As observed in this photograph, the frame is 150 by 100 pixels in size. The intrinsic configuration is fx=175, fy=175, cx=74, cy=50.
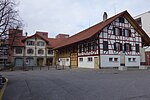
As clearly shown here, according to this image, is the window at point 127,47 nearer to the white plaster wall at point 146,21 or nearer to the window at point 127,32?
the window at point 127,32

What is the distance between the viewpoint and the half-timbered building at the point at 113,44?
95.3 feet

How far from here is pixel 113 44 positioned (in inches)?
1196

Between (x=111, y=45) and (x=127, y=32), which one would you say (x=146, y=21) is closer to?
(x=127, y=32)

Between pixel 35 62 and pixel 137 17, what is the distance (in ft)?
100

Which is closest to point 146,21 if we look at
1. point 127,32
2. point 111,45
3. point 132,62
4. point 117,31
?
point 127,32

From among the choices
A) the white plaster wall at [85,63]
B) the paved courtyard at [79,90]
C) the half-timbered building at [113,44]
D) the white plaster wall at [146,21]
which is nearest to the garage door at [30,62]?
the half-timbered building at [113,44]

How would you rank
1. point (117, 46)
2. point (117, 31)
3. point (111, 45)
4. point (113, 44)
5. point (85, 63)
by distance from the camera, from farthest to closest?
point (85, 63), point (117, 31), point (117, 46), point (113, 44), point (111, 45)

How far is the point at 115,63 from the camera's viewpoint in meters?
29.8

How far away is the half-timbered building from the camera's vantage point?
29.1 m

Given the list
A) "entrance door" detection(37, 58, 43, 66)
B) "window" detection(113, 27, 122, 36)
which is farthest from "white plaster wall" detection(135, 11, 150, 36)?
"entrance door" detection(37, 58, 43, 66)

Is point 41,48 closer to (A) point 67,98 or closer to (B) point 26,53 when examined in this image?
(B) point 26,53

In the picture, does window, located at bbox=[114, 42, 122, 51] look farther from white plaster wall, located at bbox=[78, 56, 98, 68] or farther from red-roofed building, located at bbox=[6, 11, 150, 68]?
white plaster wall, located at bbox=[78, 56, 98, 68]

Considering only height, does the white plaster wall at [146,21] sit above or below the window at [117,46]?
above

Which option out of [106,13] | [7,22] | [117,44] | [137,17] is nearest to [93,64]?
[117,44]
